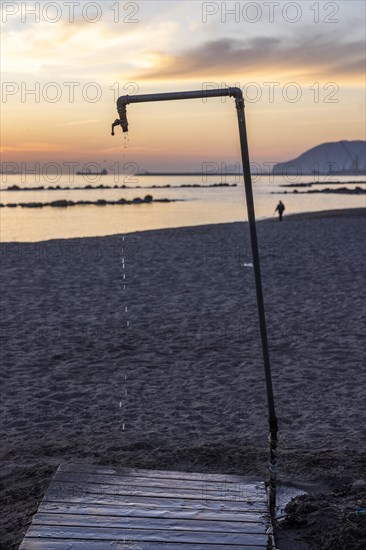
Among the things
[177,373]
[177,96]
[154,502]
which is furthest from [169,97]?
[177,373]

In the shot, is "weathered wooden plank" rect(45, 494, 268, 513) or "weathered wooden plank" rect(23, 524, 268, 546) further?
"weathered wooden plank" rect(45, 494, 268, 513)

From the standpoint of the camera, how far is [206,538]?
14.4ft

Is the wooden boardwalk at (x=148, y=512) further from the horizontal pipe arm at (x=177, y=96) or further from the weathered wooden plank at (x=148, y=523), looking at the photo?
the horizontal pipe arm at (x=177, y=96)

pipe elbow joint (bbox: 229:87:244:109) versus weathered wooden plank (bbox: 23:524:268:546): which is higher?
pipe elbow joint (bbox: 229:87:244:109)

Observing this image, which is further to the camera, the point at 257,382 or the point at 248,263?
the point at 248,263

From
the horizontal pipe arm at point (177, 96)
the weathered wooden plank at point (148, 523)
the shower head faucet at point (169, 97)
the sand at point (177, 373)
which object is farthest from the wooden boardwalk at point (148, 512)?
the horizontal pipe arm at point (177, 96)

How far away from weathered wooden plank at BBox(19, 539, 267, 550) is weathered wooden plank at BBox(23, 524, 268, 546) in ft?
0.13

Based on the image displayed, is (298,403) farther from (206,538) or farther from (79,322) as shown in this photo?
(79,322)

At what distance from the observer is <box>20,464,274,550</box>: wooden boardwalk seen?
14.2ft

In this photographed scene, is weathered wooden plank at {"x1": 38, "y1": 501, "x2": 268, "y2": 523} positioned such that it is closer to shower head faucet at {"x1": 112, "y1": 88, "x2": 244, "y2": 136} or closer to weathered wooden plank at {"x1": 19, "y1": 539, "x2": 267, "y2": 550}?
weathered wooden plank at {"x1": 19, "y1": 539, "x2": 267, "y2": 550}

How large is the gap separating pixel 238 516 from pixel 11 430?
3.72 meters

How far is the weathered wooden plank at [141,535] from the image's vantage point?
4.36 metres

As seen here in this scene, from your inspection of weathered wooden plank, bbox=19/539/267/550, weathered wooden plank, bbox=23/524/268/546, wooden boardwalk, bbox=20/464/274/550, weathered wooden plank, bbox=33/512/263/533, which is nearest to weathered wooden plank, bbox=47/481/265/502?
wooden boardwalk, bbox=20/464/274/550

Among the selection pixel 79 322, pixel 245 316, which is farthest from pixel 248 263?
pixel 79 322
